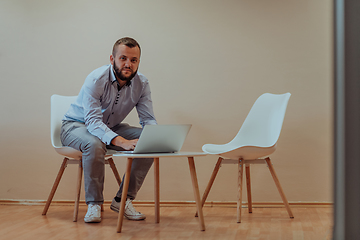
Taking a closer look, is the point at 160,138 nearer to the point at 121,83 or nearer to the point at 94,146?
the point at 94,146

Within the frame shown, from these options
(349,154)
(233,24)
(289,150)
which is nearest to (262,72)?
(233,24)

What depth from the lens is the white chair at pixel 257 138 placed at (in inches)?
82.7

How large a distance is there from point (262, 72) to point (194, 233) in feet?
4.54

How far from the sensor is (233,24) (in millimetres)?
2719

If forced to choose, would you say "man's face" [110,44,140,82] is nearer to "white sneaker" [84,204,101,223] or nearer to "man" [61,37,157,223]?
"man" [61,37,157,223]

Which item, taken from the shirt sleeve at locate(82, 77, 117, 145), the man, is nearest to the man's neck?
the man

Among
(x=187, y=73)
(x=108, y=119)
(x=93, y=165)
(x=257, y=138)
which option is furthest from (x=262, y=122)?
(x=93, y=165)

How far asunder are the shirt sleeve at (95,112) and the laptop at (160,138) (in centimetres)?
31

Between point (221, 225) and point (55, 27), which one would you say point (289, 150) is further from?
point (55, 27)

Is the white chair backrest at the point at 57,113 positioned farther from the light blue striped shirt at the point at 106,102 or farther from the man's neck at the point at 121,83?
the man's neck at the point at 121,83

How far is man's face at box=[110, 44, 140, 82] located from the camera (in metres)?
Result: 2.12

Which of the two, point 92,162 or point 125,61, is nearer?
point 92,162

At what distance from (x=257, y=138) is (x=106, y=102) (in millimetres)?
988

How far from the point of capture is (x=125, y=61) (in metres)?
2.14
